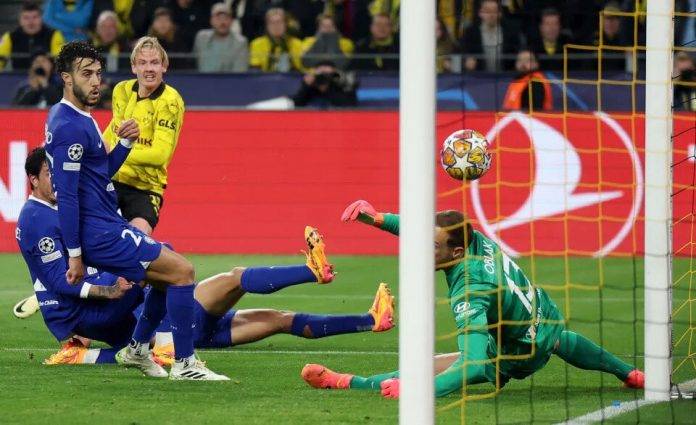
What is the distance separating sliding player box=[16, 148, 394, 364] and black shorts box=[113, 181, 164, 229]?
102cm

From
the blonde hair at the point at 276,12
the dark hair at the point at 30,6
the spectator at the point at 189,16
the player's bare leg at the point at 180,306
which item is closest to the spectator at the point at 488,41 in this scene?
the blonde hair at the point at 276,12

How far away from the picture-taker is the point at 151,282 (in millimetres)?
8008

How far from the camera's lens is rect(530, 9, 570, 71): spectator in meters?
16.6

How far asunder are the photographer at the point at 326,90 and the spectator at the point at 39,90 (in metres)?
2.84

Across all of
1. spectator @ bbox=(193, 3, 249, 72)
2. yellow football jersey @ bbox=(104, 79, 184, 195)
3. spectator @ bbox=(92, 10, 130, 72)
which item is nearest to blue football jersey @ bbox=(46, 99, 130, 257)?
yellow football jersey @ bbox=(104, 79, 184, 195)

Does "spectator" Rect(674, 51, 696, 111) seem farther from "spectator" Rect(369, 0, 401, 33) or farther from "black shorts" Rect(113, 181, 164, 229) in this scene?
"black shorts" Rect(113, 181, 164, 229)

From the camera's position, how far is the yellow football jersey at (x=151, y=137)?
32.6 feet

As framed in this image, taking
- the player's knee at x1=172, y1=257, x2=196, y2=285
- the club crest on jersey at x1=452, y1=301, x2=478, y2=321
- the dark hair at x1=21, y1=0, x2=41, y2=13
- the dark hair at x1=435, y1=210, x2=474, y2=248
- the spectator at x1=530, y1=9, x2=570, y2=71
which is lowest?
the club crest on jersey at x1=452, y1=301, x2=478, y2=321

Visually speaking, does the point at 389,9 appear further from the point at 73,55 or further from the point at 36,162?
the point at 73,55

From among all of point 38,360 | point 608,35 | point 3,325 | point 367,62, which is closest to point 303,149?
point 367,62

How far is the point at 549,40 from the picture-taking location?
16.7m

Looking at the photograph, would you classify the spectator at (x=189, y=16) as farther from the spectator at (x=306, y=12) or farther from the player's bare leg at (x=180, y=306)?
the player's bare leg at (x=180, y=306)

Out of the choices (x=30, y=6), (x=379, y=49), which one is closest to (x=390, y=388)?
(x=379, y=49)

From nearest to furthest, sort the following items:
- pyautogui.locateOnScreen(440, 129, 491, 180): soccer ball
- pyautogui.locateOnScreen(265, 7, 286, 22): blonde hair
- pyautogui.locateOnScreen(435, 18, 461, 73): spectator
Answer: pyautogui.locateOnScreen(440, 129, 491, 180): soccer ball → pyautogui.locateOnScreen(435, 18, 461, 73): spectator → pyautogui.locateOnScreen(265, 7, 286, 22): blonde hair
